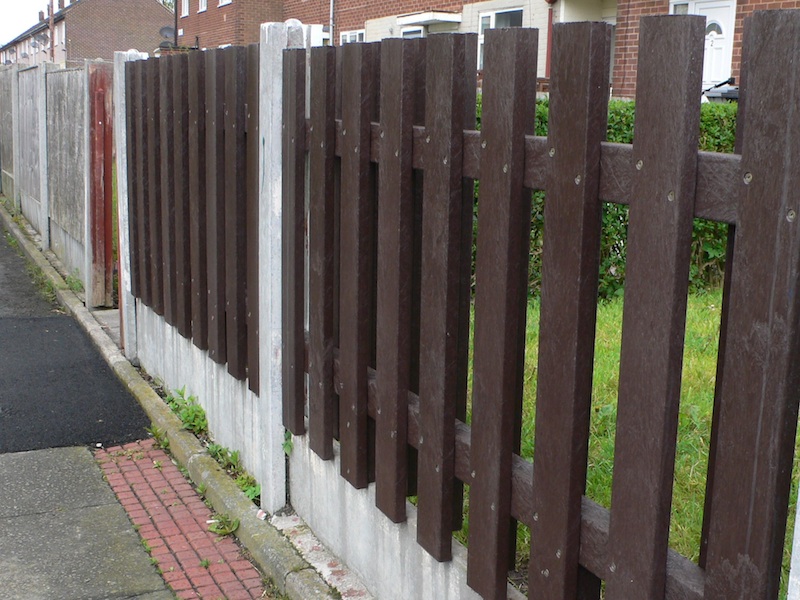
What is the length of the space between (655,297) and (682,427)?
243 cm

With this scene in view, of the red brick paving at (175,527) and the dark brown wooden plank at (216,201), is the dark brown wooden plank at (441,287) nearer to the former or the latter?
the red brick paving at (175,527)

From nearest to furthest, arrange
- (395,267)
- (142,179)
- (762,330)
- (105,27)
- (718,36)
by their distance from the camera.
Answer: (762,330), (395,267), (142,179), (718,36), (105,27)

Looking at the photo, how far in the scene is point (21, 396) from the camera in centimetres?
602

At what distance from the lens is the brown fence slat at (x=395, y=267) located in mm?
2871

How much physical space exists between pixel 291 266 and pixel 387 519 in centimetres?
108

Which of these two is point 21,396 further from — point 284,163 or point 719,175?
point 719,175

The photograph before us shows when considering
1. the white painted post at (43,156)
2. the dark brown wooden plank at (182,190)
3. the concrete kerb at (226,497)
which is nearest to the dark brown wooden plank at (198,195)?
the dark brown wooden plank at (182,190)

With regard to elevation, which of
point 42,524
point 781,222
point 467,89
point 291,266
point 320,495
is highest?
point 467,89

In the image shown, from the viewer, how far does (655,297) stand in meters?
1.96

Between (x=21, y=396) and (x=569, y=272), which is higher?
(x=569, y=272)

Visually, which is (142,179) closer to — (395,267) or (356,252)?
(356,252)

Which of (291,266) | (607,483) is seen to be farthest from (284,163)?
(607,483)

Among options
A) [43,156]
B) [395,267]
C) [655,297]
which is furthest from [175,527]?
[43,156]

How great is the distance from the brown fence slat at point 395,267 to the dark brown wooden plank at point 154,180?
9.69 feet
